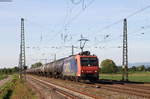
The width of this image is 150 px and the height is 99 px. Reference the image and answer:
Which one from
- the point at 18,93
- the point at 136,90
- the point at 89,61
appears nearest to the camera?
the point at 136,90

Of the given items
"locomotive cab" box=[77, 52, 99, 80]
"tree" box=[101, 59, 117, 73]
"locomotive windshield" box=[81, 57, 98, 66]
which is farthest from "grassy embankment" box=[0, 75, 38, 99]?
"tree" box=[101, 59, 117, 73]

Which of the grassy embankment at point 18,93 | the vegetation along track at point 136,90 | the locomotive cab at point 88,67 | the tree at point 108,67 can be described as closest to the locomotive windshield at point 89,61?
the locomotive cab at point 88,67

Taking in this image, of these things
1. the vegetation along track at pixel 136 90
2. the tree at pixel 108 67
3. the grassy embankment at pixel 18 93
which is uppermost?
the tree at pixel 108 67

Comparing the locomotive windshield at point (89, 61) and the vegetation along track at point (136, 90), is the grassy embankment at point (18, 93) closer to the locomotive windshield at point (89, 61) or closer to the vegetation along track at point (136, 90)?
the vegetation along track at point (136, 90)

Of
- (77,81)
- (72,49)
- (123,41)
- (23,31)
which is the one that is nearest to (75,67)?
(77,81)

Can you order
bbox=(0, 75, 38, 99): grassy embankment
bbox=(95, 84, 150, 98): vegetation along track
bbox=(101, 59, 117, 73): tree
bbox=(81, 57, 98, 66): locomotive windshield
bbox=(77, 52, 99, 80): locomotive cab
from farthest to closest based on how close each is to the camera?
bbox=(101, 59, 117, 73): tree
bbox=(81, 57, 98, 66): locomotive windshield
bbox=(77, 52, 99, 80): locomotive cab
bbox=(0, 75, 38, 99): grassy embankment
bbox=(95, 84, 150, 98): vegetation along track

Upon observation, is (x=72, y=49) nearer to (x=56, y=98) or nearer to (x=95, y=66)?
(x=95, y=66)

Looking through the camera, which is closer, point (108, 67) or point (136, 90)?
point (136, 90)

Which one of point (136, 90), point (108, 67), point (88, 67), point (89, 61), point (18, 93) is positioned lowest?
point (18, 93)

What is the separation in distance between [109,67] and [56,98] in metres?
96.6

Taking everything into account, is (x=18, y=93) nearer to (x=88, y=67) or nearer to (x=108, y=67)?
(x=88, y=67)

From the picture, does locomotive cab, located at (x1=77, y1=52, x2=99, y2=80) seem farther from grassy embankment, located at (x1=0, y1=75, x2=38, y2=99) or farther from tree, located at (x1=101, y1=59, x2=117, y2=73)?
tree, located at (x1=101, y1=59, x2=117, y2=73)

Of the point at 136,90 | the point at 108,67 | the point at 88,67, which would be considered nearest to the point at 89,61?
the point at 88,67

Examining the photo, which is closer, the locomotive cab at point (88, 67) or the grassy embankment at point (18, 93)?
the grassy embankment at point (18, 93)
